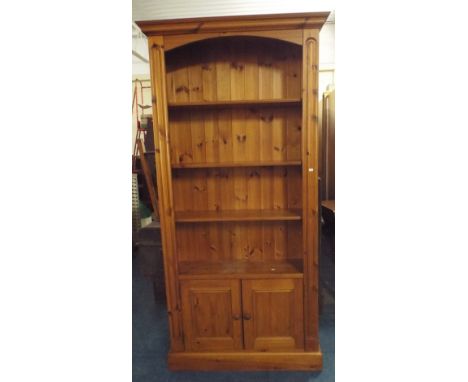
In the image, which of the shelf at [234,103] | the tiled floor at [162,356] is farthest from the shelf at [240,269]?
the shelf at [234,103]

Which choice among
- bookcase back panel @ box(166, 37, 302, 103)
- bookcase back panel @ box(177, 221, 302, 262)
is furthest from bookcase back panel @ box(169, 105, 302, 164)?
bookcase back panel @ box(177, 221, 302, 262)

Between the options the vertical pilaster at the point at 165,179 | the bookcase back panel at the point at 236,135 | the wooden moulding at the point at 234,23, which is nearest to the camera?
Answer: the wooden moulding at the point at 234,23

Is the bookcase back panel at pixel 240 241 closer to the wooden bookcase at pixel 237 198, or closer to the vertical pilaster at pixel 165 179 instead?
the wooden bookcase at pixel 237 198

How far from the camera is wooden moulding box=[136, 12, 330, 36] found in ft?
5.05

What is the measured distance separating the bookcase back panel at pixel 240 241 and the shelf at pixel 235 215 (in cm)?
11

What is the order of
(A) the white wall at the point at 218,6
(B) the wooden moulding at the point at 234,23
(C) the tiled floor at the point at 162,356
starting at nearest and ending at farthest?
(B) the wooden moulding at the point at 234,23, (C) the tiled floor at the point at 162,356, (A) the white wall at the point at 218,6

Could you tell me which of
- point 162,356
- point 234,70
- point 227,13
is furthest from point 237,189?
point 227,13

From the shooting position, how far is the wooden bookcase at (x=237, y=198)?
1726 mm

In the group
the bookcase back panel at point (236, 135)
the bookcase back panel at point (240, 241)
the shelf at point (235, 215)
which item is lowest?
the bookcase back panel at point (240, 241)

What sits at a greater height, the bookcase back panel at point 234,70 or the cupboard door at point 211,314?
the bookcase back panel at point 234,70

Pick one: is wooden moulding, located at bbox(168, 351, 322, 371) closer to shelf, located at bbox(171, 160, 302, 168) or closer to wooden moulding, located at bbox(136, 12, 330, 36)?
shelf, located at bbox(171, 160, 302, 168)

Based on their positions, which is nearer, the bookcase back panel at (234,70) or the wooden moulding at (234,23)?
the wooden moulding at (234,23)
